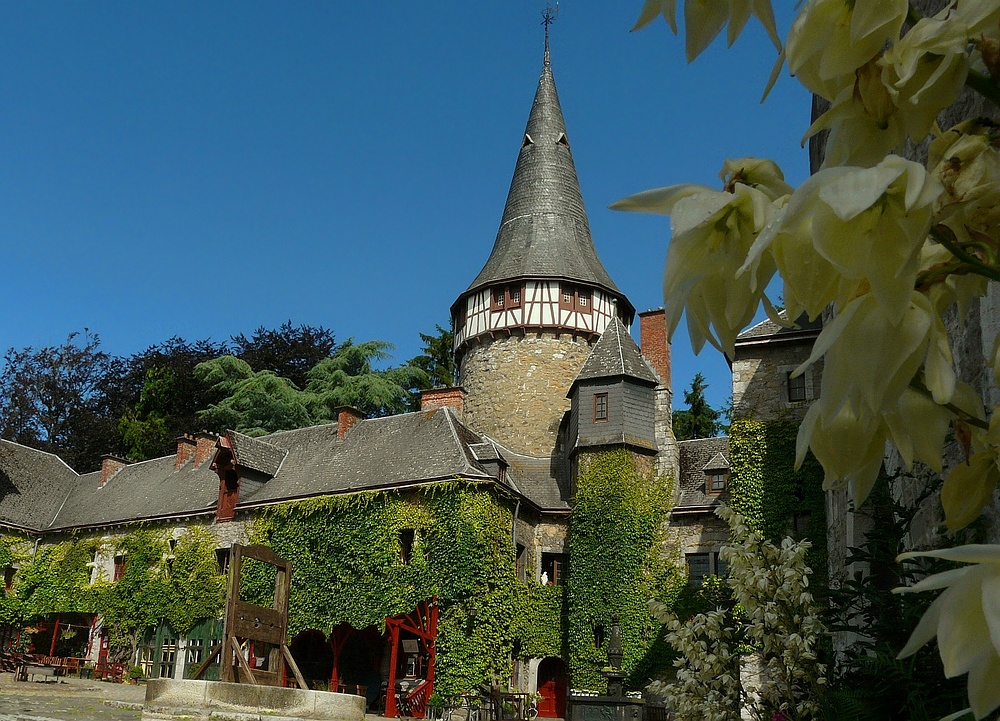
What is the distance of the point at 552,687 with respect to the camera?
83.7 ft

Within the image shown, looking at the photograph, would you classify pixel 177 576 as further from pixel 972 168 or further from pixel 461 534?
pixel 972 168

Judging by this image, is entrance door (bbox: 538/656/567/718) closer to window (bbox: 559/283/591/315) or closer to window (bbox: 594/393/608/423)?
window (bbox: 594/393/608/423)

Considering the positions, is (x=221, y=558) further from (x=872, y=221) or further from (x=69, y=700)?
(x=872, y=221)

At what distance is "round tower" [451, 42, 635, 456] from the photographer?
29516 millimetres

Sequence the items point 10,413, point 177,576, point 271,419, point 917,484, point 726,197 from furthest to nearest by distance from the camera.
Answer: point 10,413 → point 271,419 → point 177,576 → point 917,484 → point 726,197

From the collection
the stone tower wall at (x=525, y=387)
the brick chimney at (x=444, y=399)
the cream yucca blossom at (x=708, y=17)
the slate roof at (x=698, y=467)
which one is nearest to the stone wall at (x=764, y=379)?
the slate roof at (x=698, y=467)

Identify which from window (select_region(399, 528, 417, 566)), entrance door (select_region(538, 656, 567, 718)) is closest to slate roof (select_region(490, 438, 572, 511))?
window (select_region(399, 528, 417, 566))

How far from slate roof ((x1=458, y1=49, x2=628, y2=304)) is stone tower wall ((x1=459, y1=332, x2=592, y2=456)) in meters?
2.27

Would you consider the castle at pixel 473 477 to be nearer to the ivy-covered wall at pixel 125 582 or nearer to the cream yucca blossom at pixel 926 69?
the ivy-covered wall at pixel 125 582

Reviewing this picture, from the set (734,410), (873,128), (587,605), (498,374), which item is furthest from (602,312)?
(873,128)

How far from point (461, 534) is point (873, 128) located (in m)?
22.1

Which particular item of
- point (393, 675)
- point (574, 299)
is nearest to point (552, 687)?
point (393, 675)

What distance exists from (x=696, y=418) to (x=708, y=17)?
4086 cm

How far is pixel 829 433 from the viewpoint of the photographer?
1029 millimetres
